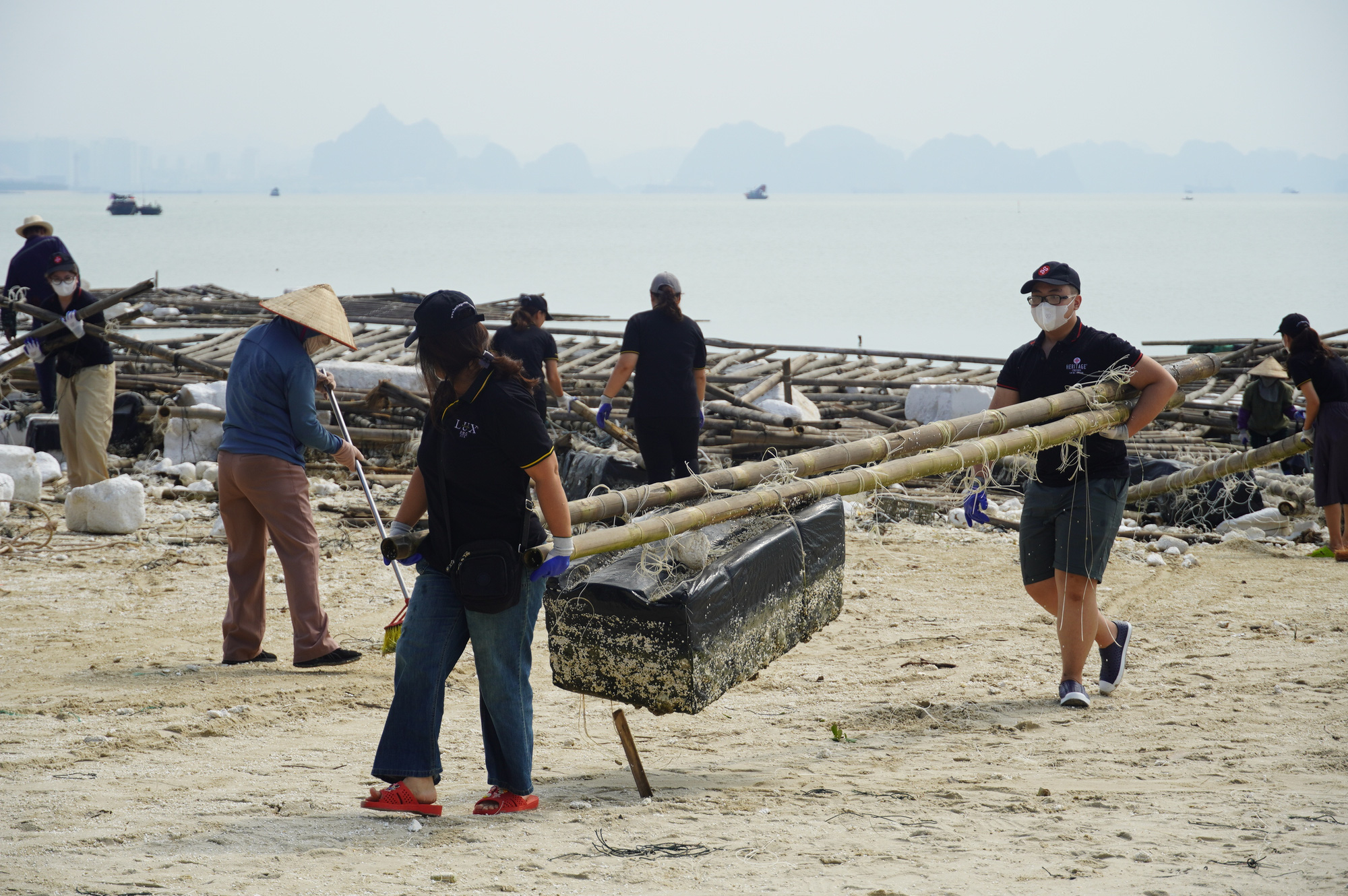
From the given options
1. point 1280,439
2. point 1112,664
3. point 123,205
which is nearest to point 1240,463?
point 1280,439

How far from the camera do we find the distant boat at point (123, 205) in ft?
281

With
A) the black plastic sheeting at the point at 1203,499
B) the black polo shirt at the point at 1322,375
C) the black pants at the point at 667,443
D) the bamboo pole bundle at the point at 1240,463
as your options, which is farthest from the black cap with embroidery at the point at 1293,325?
the black pants at the point at 667,443

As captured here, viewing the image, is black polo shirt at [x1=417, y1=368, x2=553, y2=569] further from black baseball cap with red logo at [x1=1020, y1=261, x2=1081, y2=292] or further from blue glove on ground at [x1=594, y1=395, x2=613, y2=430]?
blue glove on ground at [x1=594, y1=395, x2=613, y2=430]

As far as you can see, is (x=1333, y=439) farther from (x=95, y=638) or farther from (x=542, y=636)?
(x=95, y=638)

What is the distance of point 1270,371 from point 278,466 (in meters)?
8.19

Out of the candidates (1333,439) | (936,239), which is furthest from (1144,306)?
(936,239)

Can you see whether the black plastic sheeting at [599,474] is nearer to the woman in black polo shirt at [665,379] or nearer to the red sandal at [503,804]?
the woman in black polo shirt at [665,379]

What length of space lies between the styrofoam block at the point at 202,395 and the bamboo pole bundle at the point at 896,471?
839cm

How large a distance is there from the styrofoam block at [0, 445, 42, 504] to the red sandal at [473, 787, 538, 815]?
6950 millimetres

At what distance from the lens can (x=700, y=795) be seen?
3.82m

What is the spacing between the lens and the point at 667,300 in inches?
270

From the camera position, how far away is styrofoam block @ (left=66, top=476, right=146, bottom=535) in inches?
315

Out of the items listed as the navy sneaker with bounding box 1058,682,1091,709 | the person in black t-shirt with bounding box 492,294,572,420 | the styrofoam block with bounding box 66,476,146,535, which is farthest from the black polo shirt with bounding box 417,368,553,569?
the styrofoam block with bounding box 66,476,146,535

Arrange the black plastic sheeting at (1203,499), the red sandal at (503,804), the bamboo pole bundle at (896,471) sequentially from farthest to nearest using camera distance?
the black plastic sheeting at (1203,499) → the bamboo pole bundle at (896,471) → the red sandal at (503,804)
